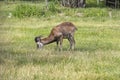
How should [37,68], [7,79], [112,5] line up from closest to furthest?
[7,79]
[37,68]
[112,5]

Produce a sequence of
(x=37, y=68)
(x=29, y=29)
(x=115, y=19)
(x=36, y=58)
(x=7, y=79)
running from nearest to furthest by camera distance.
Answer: (x=7, y=79)
(x=37, y=68)
(x=36, y=58)
(x=29, y=29)
(x=115, y=19)

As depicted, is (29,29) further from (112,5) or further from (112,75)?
(112,5)

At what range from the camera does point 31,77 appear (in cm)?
828

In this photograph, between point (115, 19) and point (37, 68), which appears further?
point (115, 19)

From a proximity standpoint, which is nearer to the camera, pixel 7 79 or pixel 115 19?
pixel 7 79

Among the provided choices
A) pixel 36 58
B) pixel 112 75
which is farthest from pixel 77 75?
pixel 36 58

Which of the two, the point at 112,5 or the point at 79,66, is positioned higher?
the point at 79,66

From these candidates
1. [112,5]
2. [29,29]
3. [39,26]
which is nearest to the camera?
[29,29]

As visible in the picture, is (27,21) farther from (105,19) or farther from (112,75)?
(112,75)

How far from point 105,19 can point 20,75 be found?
21.9 metres

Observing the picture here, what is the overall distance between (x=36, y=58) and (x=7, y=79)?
111 inches

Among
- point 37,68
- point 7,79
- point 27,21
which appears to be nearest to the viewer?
point 7,79

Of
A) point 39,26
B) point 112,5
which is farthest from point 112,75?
Answer: point 112,5

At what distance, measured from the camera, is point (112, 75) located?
28.8ft
